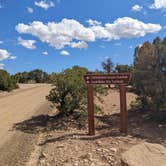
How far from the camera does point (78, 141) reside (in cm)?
986

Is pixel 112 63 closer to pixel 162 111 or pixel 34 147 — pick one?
pixel 162 111

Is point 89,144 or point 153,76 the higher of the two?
point 153,76

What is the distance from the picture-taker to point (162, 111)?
13656 millimetres

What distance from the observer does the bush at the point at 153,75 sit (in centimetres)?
1296

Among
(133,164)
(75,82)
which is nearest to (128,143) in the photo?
(133,164)

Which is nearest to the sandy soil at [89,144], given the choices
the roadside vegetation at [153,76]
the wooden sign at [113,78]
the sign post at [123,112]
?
the sign post at [123,112]

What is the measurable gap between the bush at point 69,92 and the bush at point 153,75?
6.21ft

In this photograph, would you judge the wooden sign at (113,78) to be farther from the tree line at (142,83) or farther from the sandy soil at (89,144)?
the tree line at (142,83)

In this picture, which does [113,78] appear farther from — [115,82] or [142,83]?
[142,83]

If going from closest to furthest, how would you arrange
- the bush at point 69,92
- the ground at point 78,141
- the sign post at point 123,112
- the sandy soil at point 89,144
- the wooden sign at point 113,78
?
the sandy soil at point 89,144
the ground at point 78,141
the wooden sign at point 113,78
the sign post at point 123,112
the bush at point 69,92

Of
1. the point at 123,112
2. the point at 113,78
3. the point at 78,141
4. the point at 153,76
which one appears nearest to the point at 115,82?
the point at 113,78

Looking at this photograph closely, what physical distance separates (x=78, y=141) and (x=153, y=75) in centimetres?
502

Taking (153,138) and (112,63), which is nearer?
(153,138)

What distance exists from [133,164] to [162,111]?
288 inches
